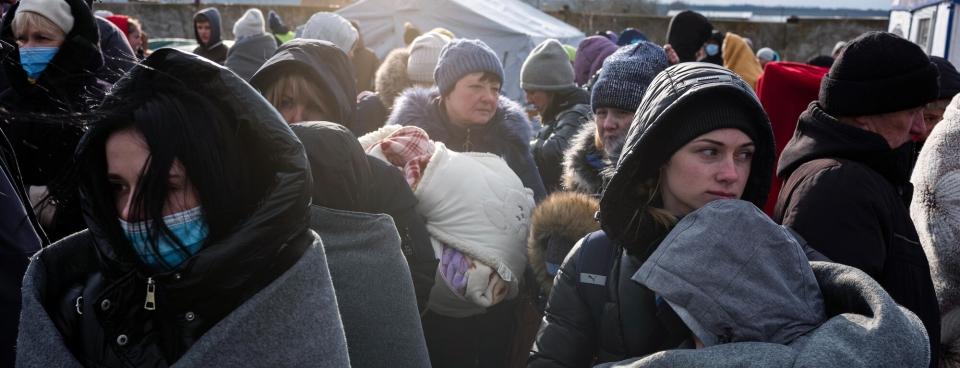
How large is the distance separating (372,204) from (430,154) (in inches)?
21.0

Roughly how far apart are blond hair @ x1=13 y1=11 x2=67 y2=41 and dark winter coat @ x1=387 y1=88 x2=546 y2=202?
61.5 inches

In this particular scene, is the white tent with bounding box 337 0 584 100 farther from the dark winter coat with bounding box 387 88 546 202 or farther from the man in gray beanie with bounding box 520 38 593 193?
the dark winter coat with bounding box 387 88 546 202

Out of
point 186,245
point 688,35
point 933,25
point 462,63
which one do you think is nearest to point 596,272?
point 186,245

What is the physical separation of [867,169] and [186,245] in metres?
2.01

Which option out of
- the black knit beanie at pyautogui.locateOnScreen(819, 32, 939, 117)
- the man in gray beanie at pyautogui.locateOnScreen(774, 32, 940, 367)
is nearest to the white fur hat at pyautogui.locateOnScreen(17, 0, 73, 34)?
the man in gray beanie at pyautogui.locateOnScreen(774, 32, 940, 367)

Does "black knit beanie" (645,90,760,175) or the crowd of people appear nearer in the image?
the crowd of people

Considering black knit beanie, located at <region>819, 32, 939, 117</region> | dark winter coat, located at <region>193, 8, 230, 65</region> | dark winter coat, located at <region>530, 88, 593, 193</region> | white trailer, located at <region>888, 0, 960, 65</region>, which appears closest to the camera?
black knit beanie, located at <region>819, 32, 939, 117</region>

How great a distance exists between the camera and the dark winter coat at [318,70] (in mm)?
2855

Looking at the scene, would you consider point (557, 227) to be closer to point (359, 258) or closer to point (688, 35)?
point (359, 258)

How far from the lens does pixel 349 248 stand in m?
2.01

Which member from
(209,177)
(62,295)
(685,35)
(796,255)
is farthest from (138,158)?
(685,35)

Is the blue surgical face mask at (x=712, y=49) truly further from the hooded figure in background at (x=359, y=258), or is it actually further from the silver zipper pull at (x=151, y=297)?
the silver zipper pull at (x=151, y=297)

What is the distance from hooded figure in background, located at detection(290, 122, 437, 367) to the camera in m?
2.00

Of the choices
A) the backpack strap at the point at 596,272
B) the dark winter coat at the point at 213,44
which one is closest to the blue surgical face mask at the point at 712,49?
the backpack strap at the point at 596,272
